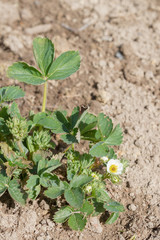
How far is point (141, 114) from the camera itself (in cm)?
299

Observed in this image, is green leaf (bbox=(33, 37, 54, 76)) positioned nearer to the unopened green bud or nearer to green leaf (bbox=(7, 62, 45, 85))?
green leaf (bbox=(7, 62, 45, 85))

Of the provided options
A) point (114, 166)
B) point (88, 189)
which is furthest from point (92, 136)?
point (88, 189)

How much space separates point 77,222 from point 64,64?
3.69 ft

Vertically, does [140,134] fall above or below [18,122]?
below

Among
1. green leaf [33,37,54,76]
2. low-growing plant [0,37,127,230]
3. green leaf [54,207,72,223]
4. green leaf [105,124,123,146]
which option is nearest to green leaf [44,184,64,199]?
low-growing plant [0,37,127,230]

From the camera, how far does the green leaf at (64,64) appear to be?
Result: 246 centimetres

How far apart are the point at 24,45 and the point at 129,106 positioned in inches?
52.8

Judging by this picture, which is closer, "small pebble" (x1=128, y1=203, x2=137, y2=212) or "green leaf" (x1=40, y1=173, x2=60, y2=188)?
"green leaf" (x1=40, y1=173, x2=60, y2=188)

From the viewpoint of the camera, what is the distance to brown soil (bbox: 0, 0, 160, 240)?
2.31m

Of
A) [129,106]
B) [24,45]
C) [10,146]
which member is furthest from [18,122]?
[24,45]

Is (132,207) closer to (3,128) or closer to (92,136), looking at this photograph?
(92,136)

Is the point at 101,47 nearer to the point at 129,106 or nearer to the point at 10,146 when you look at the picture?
the point at 129,106

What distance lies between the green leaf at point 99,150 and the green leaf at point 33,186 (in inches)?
15.9

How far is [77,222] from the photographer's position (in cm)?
219
